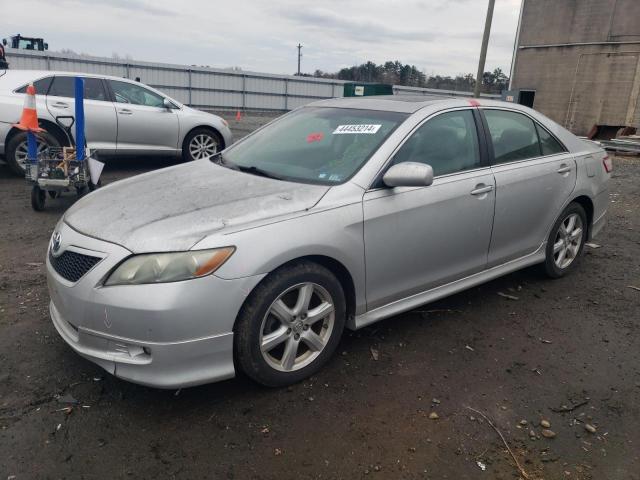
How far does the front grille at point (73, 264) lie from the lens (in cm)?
264

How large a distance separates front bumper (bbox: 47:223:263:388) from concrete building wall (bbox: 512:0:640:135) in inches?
901

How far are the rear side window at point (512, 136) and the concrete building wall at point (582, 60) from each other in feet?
65.6

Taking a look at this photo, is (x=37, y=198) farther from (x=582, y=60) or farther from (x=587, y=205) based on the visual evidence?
(x=582, y=60)

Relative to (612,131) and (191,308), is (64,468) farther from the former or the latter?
(612,131)

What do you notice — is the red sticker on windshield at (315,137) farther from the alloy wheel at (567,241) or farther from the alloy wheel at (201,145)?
the alloy wheel at (201,145)

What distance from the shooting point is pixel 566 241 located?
4.67 meters

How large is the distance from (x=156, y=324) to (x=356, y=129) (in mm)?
1898

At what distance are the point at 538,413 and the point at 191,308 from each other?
1.92m

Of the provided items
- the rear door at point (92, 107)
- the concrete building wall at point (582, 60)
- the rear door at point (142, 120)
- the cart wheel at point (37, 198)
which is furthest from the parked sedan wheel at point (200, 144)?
the concrete building wall at point (582, 60)

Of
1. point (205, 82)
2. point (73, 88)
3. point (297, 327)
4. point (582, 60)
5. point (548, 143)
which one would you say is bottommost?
point (297, 327)

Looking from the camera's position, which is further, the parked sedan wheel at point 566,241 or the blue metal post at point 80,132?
the blue metal post at point 80,132

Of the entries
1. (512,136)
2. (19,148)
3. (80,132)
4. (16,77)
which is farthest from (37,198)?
(512,136)

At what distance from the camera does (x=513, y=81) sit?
79.7 feet


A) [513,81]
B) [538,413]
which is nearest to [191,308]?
[538,413]
